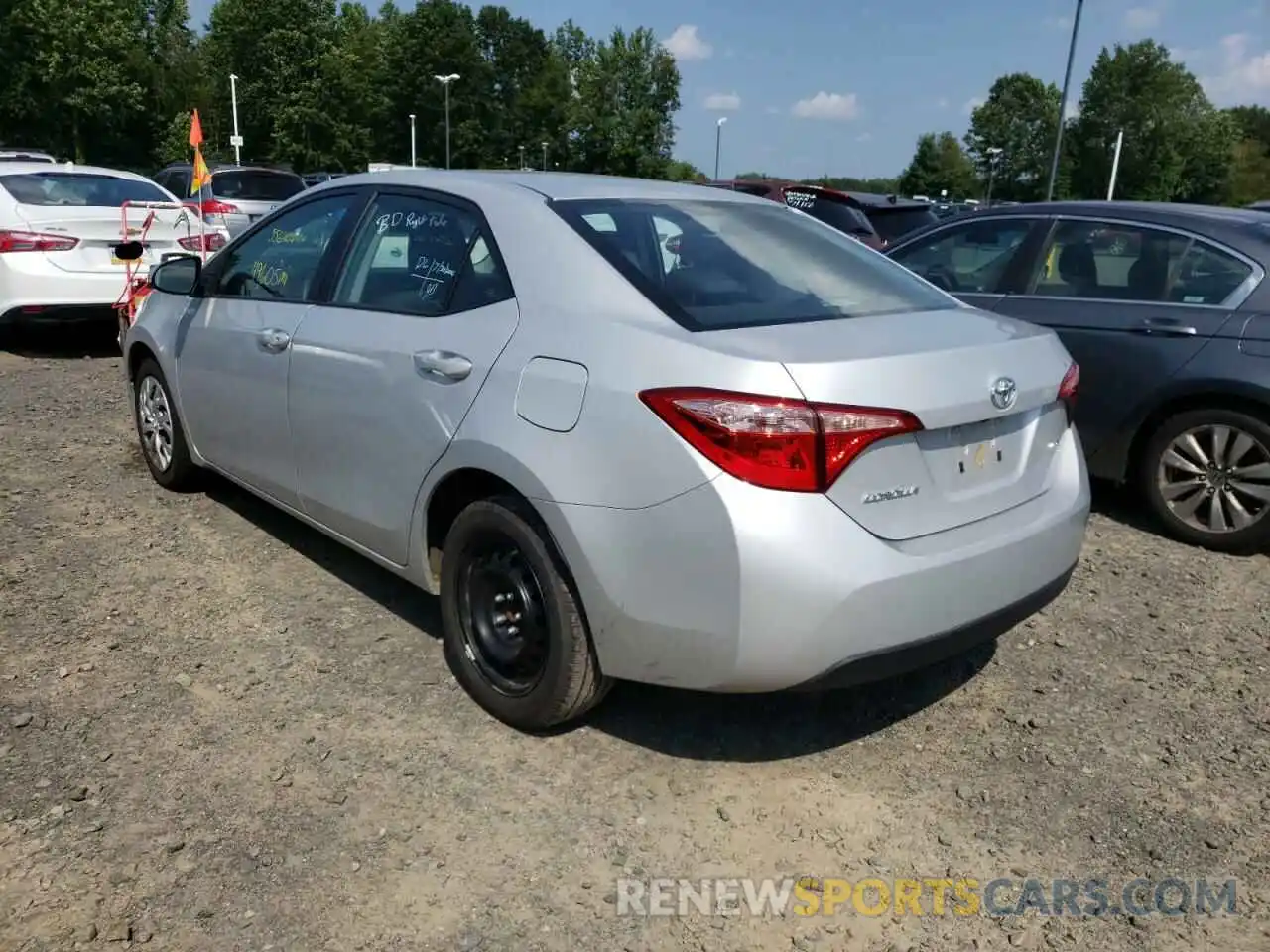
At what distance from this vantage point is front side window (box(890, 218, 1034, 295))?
5.71m

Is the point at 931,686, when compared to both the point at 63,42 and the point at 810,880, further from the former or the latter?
the point at 63,42

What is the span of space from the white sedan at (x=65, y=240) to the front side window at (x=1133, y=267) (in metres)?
6.70

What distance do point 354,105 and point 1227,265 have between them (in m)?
74.2

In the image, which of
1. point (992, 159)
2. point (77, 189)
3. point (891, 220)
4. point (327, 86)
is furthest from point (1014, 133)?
point (77, 189)

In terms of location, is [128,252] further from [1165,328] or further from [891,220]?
[891,220]

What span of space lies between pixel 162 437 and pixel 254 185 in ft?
43.6

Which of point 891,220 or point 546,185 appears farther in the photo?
point 891,220

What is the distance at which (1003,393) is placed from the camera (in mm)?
2818

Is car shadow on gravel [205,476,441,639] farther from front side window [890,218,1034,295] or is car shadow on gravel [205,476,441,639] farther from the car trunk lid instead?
front side window [890,218,1034,295]

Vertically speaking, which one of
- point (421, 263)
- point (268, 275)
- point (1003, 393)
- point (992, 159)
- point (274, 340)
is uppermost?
point (992, 159)

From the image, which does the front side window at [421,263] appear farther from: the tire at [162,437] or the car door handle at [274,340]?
the tire at [162,437]

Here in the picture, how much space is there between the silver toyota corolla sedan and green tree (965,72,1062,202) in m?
86.5

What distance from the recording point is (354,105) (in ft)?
235

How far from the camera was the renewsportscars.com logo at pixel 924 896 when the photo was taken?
250cm
